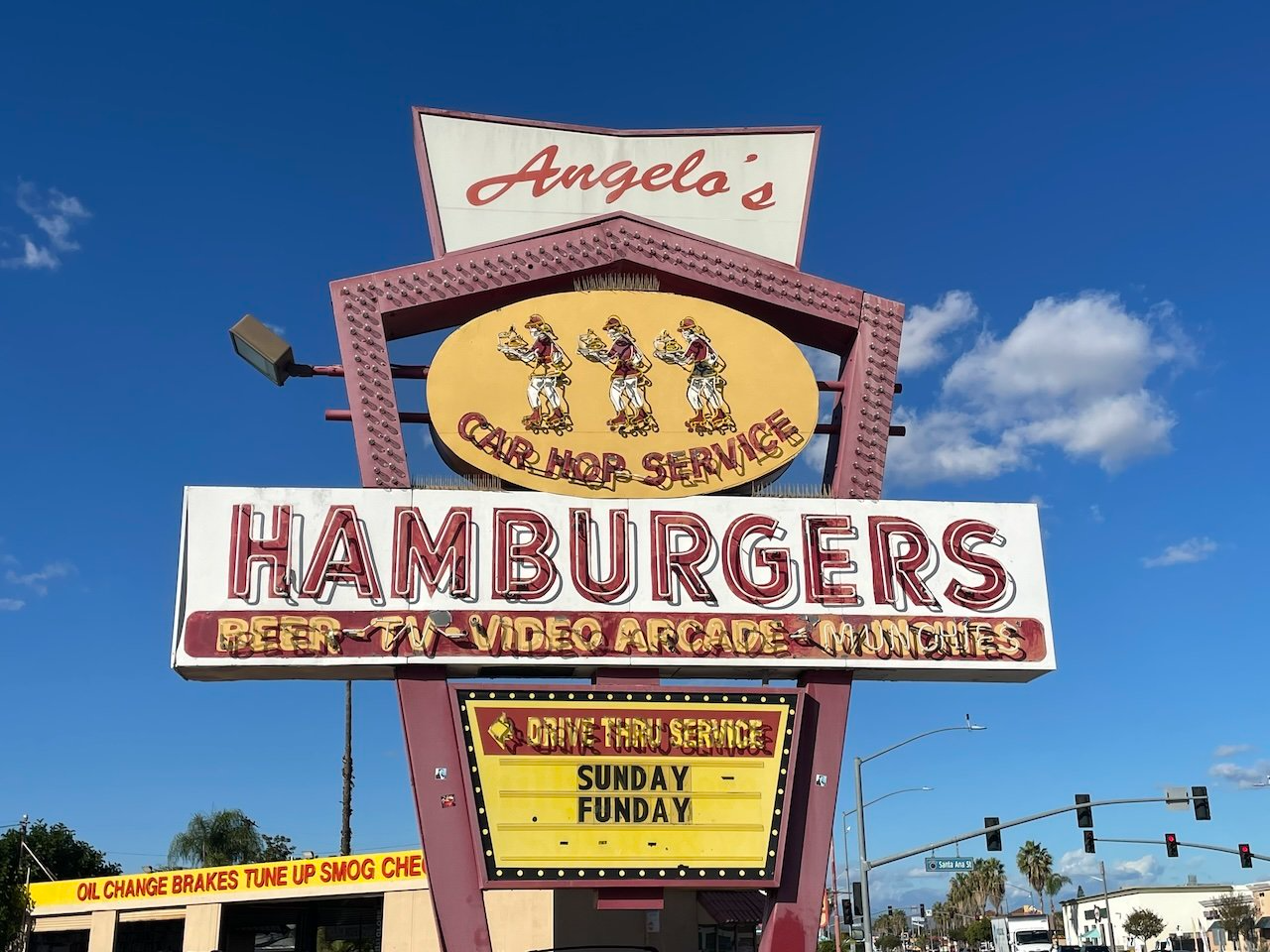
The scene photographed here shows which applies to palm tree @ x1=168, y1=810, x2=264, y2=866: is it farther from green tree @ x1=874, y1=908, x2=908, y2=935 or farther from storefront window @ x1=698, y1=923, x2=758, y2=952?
green tree @ x1=874, y1=908, x2=908, y2=935

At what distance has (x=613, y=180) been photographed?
2183cm

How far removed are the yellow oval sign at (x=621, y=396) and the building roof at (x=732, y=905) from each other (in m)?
8.78

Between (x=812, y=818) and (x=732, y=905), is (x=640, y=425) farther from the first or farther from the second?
(x=732, y=905)

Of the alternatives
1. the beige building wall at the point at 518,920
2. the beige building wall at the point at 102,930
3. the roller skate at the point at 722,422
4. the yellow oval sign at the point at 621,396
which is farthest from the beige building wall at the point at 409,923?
the roller skate at the point at 722,422

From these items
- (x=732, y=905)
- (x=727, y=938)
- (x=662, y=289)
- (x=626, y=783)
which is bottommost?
(x=727, y=938)

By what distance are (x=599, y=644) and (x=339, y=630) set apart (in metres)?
3.99

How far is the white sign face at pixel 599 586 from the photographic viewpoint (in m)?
18.1

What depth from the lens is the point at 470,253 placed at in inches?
813

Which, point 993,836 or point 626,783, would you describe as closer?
point 626,783

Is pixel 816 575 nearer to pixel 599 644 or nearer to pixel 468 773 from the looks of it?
pixel 599 644

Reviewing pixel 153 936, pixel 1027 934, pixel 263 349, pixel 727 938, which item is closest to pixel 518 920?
pixel 727 938

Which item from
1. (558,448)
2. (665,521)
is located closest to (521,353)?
(558,448)

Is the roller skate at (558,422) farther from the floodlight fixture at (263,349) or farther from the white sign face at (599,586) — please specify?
the floodlight fixture at (263,349)

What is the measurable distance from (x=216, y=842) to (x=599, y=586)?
50600mm
